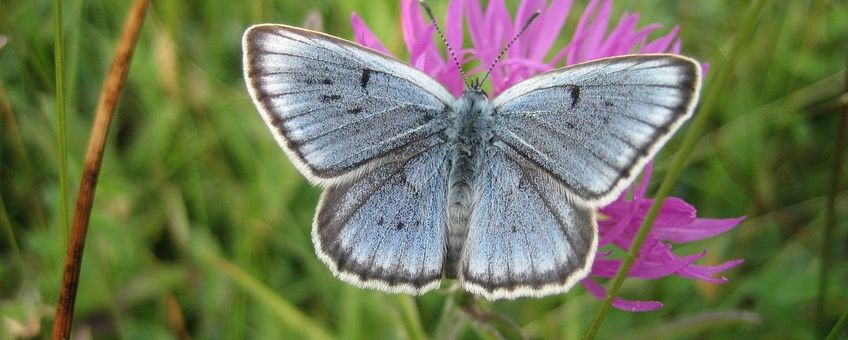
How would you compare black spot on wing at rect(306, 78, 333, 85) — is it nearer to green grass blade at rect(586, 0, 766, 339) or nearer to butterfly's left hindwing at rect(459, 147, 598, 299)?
butterfly's left hindwing at rect(459, 147, 598, 299)

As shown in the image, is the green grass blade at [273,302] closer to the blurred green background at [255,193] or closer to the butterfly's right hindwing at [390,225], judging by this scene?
the blurred green background at [255,193]

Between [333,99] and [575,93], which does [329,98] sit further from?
[575,93]

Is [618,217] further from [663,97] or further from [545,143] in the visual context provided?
[663,97]

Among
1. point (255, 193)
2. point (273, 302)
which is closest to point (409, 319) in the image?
point (273, 302)

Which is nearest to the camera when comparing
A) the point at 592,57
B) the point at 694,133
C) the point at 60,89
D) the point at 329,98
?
the point at 694,133

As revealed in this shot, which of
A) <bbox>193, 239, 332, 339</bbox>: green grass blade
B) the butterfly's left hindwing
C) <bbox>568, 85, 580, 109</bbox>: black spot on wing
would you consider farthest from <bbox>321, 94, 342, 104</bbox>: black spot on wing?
<bbox>193, 239, 332, 339</bbox>: green grass blade

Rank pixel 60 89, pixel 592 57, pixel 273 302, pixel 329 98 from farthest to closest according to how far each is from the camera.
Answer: pixel 273 302, pixel 592 57, pixel 329 98, pixel 60 89
